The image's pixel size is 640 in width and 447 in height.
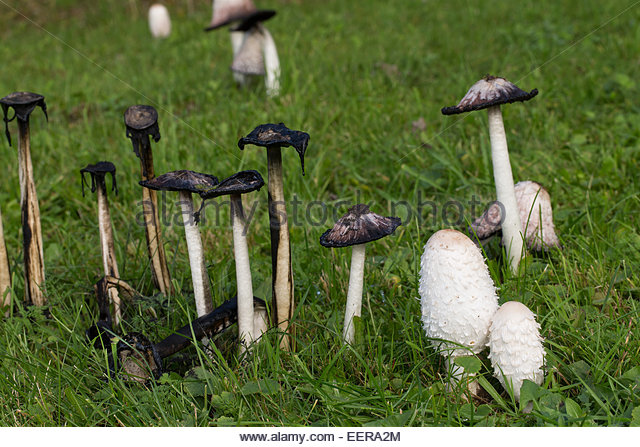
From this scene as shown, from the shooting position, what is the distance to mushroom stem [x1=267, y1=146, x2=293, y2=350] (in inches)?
81.7

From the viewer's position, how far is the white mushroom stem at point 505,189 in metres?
2.44

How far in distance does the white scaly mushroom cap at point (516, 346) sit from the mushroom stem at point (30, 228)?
2125mm

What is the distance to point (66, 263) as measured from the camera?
3143 millimetres

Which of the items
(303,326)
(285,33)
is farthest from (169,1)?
(303,326)

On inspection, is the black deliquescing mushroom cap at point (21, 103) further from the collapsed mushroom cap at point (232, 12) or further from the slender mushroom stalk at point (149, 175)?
the collapsed mushroom cap at point (232, 12)

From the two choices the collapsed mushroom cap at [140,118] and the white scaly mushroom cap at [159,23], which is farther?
the white scaly mushroom cap at [159,23]

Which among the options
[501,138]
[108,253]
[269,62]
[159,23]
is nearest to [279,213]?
[108,253]

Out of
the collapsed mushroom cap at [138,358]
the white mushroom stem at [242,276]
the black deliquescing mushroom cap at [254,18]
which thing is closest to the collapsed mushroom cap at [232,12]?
the black deliquescing mushroom cap at [254,18]

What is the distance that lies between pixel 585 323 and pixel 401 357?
0.75 metres

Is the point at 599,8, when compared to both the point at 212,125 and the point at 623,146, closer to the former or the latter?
the point at 623,146

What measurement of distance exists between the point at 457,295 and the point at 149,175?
1.42m

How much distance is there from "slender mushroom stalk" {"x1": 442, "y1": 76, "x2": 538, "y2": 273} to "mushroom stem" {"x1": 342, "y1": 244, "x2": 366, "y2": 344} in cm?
71

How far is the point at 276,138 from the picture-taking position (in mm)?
1921

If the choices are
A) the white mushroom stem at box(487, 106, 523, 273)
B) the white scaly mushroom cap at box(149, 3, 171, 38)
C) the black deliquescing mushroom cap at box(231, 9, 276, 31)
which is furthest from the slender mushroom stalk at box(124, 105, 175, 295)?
the white scaly mushroom cap at box(149, 3, 171, 38)
